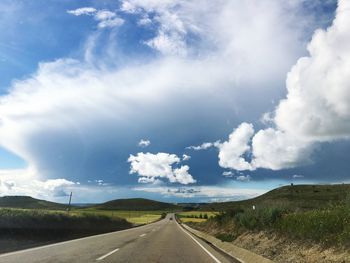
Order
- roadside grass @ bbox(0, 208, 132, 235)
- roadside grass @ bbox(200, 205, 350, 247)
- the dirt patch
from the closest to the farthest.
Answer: the dirt patch → roadside grass @ bbox(200, 205, 350, 247) → roadside grass @ bbox(0, 208, 132, 235)

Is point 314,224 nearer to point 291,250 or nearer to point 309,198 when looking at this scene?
point 291,250

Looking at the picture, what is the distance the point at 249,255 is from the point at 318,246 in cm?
357

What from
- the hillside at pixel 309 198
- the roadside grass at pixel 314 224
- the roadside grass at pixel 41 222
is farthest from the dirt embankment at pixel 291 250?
the roadside grass at pixel 41 222

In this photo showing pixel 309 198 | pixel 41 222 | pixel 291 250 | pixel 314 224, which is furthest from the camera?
pixel 309 198

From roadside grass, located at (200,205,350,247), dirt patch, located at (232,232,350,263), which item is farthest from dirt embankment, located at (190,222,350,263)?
roadside grass, located at (200,205,350,247)

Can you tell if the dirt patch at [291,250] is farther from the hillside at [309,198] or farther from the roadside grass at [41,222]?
the roadside grass at [41,222]

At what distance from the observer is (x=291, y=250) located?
13.6 metres

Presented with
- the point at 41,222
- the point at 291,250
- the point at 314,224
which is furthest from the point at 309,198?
the point at 314,224

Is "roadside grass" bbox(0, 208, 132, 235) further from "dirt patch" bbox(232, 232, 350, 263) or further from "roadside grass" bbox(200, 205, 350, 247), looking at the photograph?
"roadside grass" bbox(200, 205, 350, 247)

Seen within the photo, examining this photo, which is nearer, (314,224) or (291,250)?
(314,224)

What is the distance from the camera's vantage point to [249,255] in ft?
49.1

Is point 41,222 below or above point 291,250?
above

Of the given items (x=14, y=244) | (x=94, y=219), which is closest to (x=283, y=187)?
(x=94, y=219)

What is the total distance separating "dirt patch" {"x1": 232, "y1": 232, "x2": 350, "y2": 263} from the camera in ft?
34.2
